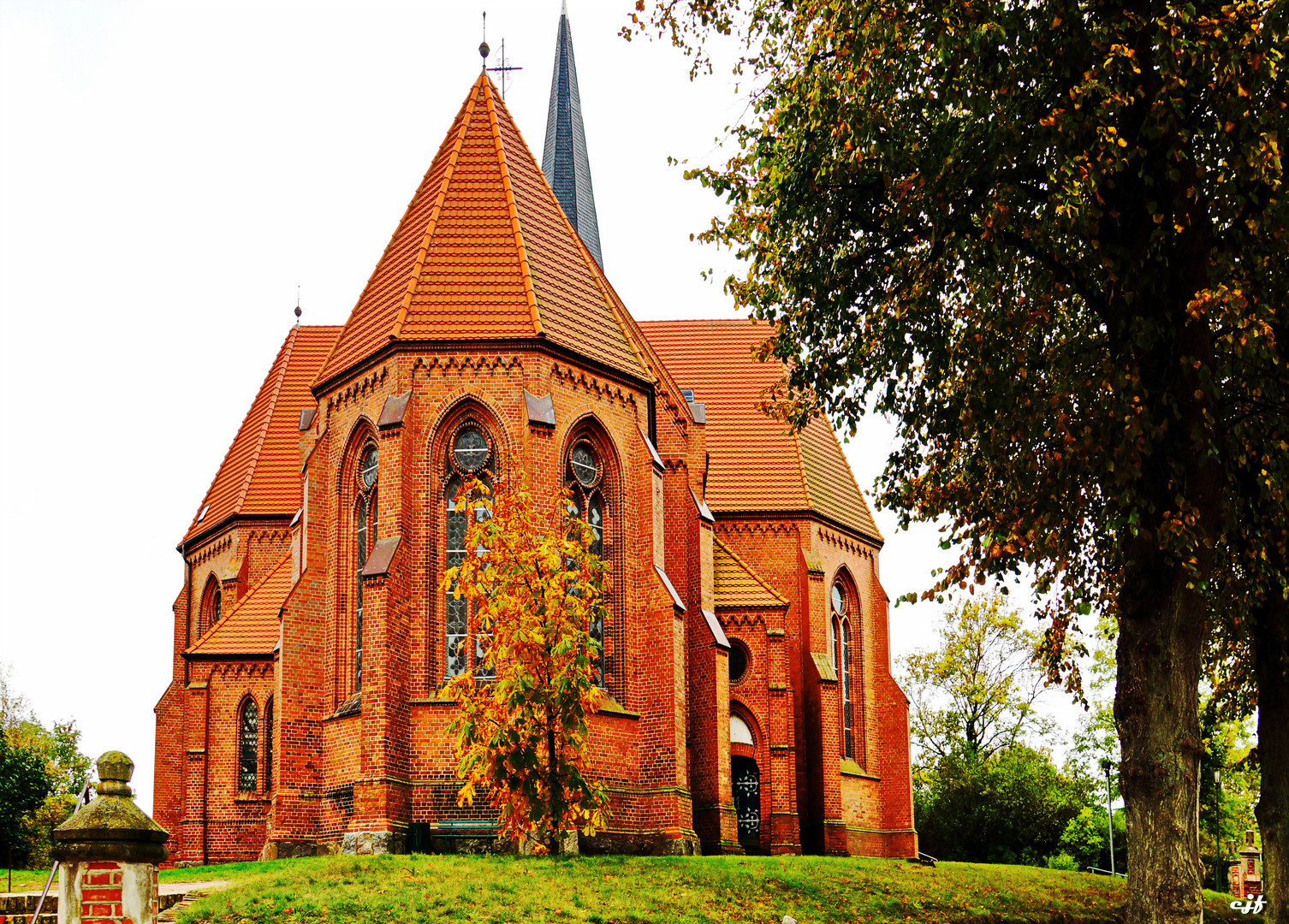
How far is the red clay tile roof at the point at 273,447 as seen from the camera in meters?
36.1

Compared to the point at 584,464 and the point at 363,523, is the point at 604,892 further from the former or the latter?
the point at 363,523

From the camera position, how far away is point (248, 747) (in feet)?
105

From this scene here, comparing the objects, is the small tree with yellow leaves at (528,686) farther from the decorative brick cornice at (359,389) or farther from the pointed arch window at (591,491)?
the decorative brick cornice at (359,389)

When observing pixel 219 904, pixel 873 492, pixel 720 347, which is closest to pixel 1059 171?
pixel 873 492

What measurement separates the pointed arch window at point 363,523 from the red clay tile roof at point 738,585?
29.1 ft

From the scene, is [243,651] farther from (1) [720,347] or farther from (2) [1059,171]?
(2) [1059,171]

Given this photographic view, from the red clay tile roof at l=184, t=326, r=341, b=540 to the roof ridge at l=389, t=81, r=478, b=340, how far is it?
8.85 meters

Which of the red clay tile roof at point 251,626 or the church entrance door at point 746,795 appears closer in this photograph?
the red clay tile roof at point 251,626

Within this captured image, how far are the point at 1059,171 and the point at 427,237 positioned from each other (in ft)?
52.2

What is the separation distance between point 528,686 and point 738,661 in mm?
12716

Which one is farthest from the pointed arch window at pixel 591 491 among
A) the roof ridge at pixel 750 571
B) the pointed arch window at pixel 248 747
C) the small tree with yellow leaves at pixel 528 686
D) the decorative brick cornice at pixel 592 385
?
the pointed arch window at pixel 248 747

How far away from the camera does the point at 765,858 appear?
23891 millimetres

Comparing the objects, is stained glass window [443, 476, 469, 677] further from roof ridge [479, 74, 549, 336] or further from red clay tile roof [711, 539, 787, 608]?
red clay tile roof [711, 539, 787, 608]

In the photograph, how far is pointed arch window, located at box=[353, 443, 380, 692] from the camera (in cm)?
2614
